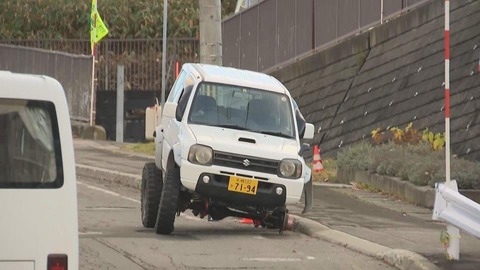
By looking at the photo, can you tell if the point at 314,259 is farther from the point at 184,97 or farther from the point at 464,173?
the point at 464,173

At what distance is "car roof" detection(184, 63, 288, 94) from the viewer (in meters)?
15.1

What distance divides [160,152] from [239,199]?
1910mm

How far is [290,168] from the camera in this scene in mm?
14195

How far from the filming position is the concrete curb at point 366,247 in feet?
39.4

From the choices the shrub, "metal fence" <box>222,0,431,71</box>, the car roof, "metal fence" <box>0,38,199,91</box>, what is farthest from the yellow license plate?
"metal fence" <box>0,38,199,91</box>

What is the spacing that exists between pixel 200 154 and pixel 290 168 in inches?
42.7

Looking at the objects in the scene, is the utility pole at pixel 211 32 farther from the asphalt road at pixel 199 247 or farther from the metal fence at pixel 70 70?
the metal fence at pixel 70 70

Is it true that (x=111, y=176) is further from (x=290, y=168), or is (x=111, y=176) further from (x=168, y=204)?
(x=290, y=168)

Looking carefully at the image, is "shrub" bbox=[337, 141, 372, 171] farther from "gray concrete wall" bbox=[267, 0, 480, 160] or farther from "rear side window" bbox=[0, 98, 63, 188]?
"rear side window" bbox=[0, 98, 63, 188]

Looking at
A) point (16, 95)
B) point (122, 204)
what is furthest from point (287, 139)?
point (16, 95)

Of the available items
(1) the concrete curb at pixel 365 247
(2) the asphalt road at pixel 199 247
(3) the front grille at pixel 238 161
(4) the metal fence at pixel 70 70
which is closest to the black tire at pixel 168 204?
(2) the asphalt road at pixel 199 247

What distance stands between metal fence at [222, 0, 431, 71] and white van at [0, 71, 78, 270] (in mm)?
16332

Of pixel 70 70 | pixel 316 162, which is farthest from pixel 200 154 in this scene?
pixel 70 70

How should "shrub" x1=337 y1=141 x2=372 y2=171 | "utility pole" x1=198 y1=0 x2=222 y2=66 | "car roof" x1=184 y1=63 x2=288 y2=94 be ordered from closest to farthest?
1. "car roof" x1=184 y1=63 x2=288 y2=94
2. "shrub" x1=337 y1=141 x2=372 y2=171
3. "utility pole" x1=198 y1=0 x2=222 y2=66
